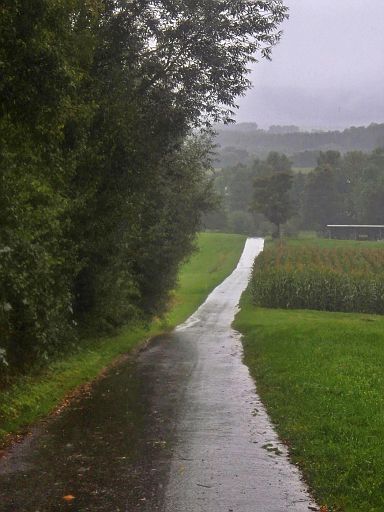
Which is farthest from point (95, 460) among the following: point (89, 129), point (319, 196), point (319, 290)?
point (319, 196)

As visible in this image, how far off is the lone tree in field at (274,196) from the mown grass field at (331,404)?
80.1m

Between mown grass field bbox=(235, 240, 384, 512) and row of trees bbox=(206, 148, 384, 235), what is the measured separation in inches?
3214

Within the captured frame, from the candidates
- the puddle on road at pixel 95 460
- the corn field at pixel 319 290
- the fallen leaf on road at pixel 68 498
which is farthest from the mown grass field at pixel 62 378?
the corn field at pixel 319 290

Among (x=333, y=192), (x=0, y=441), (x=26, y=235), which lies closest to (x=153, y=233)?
(x=26, y=235)

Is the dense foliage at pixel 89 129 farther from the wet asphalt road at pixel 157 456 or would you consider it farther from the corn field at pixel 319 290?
the corn field at pixel 319 290

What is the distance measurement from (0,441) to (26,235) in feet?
12.9

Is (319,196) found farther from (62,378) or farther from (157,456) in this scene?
(157,456)

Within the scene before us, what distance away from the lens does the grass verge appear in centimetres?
753

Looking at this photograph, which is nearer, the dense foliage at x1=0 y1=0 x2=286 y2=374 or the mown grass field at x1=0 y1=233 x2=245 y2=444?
the dense foliage at x1=0 y1=0 x2=286 y2=374

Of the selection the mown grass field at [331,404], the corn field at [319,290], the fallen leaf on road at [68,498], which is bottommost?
the corn field at [319,290]

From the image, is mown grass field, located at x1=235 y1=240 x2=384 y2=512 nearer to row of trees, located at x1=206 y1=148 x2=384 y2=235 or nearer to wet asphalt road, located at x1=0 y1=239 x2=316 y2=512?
wet asphalt road, located at x1=0 y1=239 x2=316 y2=512

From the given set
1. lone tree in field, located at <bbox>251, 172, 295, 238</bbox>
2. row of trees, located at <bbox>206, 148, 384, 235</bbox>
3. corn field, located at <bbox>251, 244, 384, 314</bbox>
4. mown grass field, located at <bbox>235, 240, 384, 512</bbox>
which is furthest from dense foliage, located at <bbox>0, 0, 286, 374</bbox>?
row of trees, located at <bbox>206, 148, 384, 235</bbox>

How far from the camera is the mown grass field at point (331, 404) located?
7.52m

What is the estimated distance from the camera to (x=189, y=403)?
1273cm
